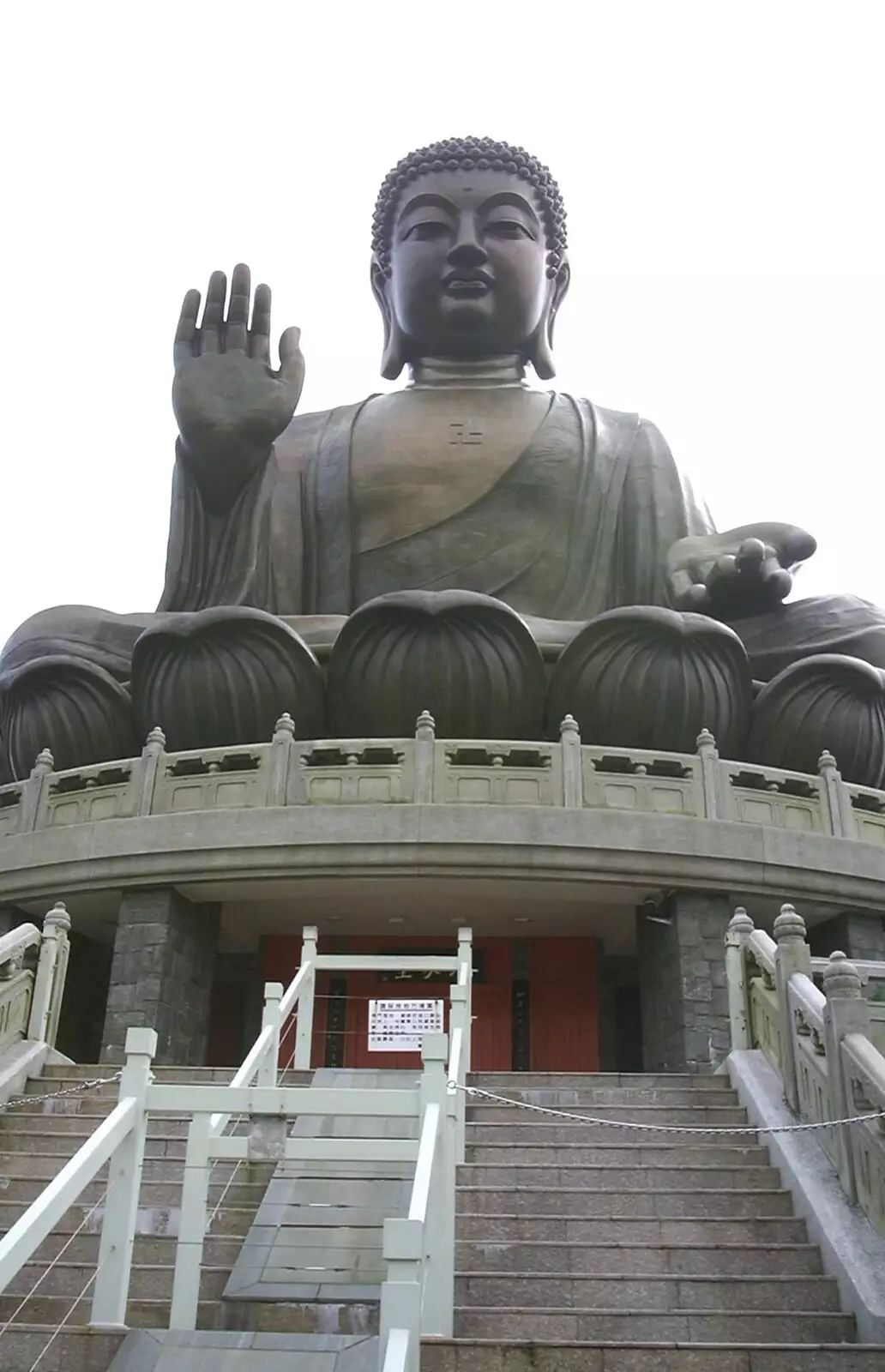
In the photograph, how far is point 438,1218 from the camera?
3.82m

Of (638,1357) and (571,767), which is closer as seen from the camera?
(638,1357)

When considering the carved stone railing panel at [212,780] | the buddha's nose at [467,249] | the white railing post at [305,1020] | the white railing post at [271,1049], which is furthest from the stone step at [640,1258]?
the buddha's nose at [467,249]

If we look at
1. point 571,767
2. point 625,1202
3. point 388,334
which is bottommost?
point 625,1202

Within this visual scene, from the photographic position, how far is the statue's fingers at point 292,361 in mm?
13125

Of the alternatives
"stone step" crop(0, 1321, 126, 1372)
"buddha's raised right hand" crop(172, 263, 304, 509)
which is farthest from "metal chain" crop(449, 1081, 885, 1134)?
"buddha's raised right hand" crop(172, 263, 304, 509)

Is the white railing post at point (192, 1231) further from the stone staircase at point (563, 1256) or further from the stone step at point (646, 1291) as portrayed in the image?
the stone step at point (646, 1291)

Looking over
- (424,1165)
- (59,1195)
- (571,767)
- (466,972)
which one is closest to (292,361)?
(571,767)

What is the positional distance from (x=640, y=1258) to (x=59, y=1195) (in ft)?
7.18

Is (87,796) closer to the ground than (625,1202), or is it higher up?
higher up

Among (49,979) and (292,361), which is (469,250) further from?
(49,979)

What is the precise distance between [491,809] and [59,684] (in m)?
4.14

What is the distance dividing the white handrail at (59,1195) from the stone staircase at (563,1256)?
1.73 feet

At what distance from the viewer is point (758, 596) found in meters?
12.0

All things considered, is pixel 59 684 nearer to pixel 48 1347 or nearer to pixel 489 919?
pixel 489 919
